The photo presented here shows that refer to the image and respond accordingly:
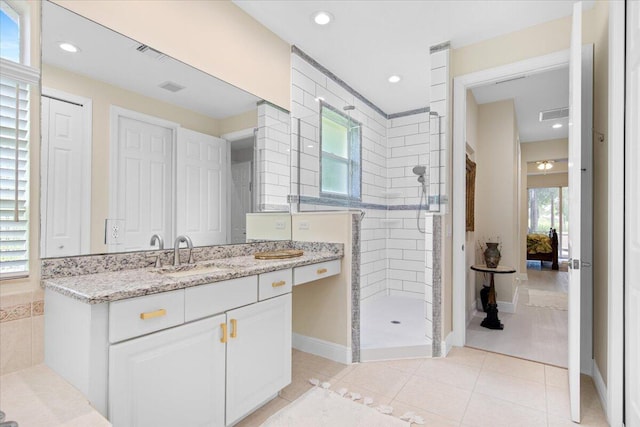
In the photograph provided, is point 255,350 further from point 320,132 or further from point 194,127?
point 320,132

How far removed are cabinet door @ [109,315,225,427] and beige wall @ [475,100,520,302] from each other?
3550 millimetres

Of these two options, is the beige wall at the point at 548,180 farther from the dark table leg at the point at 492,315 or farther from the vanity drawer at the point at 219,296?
the vanity drawer at the point at 219,296

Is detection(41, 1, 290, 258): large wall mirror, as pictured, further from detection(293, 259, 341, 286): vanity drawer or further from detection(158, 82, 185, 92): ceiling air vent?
detection(293, 259, 341, 286): vanity drawer

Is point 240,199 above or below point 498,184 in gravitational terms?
below

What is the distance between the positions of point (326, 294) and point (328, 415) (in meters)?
0.93

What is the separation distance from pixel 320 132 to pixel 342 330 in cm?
176

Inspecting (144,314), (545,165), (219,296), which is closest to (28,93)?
(144,314)

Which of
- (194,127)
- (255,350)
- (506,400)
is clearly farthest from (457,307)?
(194,127)

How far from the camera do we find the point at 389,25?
2621 millimetres

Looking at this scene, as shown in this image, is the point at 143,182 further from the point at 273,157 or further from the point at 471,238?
the point at 471,238

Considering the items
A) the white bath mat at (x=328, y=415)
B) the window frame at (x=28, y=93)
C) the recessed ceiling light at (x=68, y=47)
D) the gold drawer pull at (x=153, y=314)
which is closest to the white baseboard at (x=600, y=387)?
the white bath mat at (x=328, y=415)

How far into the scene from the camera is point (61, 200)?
149 cm

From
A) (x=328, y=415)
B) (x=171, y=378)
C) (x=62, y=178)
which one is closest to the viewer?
(x=171, y=378)

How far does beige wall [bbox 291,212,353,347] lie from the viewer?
8.39 feet
